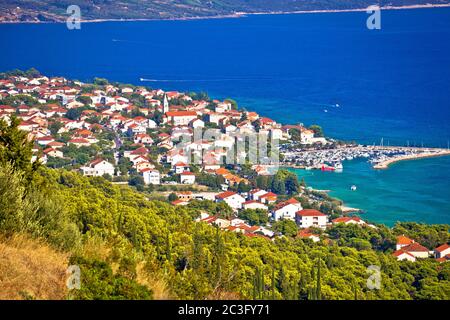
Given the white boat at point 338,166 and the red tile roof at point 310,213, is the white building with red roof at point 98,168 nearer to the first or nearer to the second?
the white boat at point 338,166

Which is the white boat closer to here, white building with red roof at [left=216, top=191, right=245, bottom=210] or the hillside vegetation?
white building with red roof at [left=216, top=191, right=245, bottom=210]

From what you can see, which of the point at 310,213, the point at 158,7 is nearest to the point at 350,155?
the point at 310,213

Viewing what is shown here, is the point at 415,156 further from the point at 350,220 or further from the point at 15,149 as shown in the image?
the point at 15,149

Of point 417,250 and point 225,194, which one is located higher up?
point 225,194

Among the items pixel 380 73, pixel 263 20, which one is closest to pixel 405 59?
pixel 380 73

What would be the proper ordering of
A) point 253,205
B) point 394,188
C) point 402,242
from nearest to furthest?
1. point 402,242
2. point 253,205
3. point 394,188

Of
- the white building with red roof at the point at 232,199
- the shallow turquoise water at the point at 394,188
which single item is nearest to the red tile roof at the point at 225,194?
the white building with red roof at the point at 232,199
